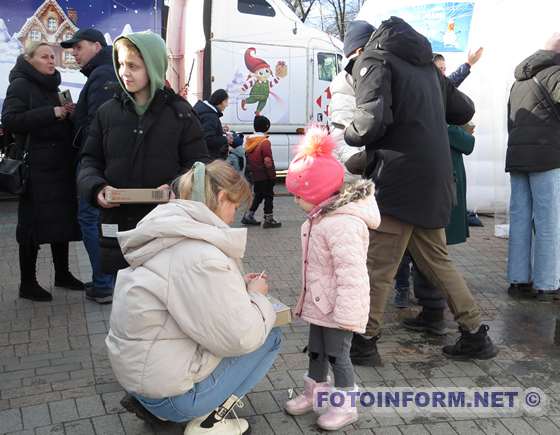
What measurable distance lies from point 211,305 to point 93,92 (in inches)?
99.8

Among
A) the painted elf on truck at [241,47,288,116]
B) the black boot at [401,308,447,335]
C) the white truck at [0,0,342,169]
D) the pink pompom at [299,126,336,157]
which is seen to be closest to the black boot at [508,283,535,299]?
the black boot at [401,308,447,335]

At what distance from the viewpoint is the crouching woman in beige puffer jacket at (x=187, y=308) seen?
8.39 feet

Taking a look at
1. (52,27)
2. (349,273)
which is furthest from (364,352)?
(52,27)

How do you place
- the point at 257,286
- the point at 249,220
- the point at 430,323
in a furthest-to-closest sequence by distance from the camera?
the point at 249,220, the point at 430,323, the point at 257,286

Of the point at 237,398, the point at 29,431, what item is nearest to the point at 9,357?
the point at 29,431

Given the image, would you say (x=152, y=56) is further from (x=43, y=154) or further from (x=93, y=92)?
(x=43, y=154)

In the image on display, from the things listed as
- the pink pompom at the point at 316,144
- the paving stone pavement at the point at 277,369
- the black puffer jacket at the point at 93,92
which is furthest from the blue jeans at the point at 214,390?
the black puffer jacket at the point at 93,92

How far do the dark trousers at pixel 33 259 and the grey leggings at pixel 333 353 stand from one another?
102 inches

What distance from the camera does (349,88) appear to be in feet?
14.3

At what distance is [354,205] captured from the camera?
10.2ft

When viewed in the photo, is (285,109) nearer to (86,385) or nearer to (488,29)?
(488,29)

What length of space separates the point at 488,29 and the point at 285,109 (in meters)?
4.75

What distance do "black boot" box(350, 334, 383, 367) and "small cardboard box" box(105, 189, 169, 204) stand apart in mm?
1379

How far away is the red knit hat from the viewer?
38.4 feet
